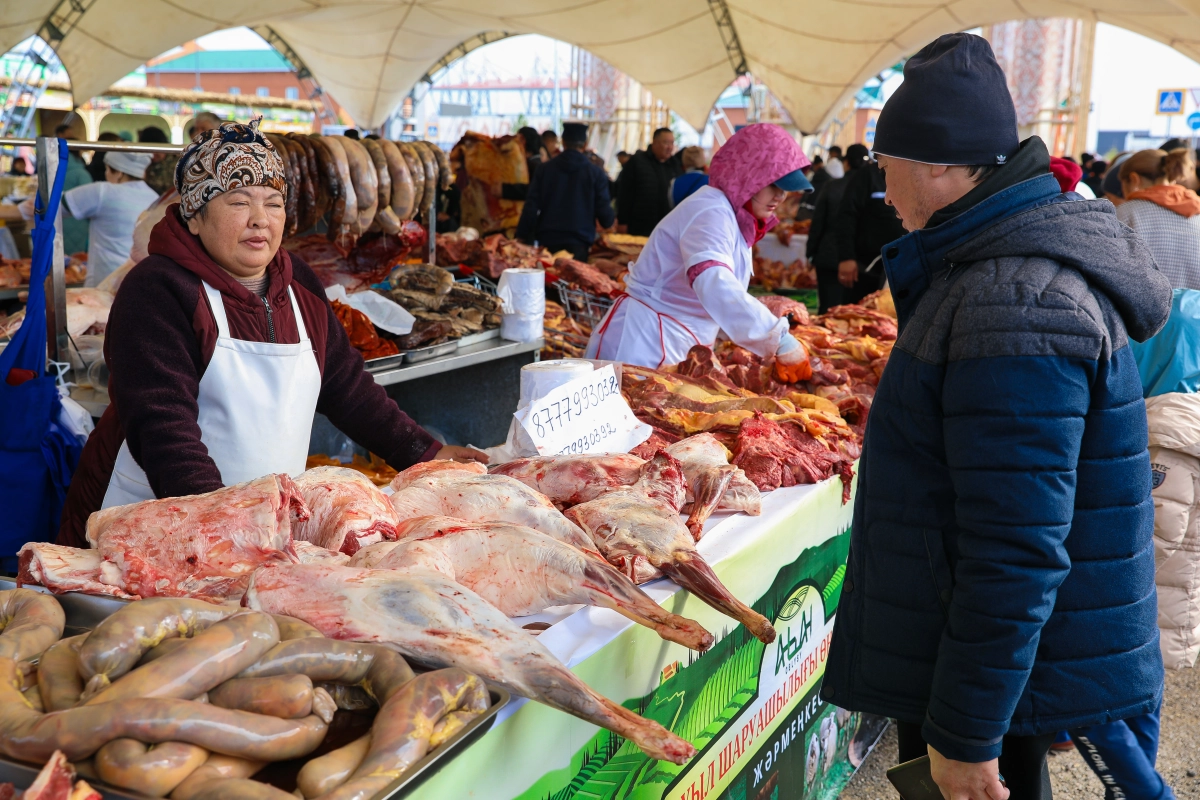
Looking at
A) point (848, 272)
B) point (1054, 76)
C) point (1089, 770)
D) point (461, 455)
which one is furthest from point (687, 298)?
point (1054, 76)

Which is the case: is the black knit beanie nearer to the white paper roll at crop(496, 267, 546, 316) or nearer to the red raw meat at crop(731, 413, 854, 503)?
the red raw meat at crop(731, 413, 854, 503)

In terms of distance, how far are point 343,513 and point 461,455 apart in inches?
32.6

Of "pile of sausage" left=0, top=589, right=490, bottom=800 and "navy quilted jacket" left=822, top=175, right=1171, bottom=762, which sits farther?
"navy quilted jacket" left=822, top=175, right=1171, bottom=762

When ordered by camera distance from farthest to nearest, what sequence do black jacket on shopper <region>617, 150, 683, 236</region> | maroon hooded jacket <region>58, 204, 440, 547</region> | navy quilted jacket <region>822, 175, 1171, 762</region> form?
black jacket on shopper <region>617, 150, 683, 236</region> → maroon hooded jacket <region>58, 204, 440, 547</region> → navy quilted jacket <region>822, 175, 1171, 762</region>

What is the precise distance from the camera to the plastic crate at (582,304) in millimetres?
5422

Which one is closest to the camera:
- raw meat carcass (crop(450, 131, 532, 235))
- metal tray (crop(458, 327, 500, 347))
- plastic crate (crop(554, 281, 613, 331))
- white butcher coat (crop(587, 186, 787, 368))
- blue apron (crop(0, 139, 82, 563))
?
blue apron (crop(0, 139, 82, 563))

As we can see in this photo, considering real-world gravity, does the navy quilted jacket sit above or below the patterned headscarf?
below

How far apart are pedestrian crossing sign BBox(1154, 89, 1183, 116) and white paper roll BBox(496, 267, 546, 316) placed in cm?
2365

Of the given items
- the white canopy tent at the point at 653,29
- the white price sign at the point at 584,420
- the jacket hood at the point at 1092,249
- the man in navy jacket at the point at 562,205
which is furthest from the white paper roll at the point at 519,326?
the white canopy tent at the point at 653,29

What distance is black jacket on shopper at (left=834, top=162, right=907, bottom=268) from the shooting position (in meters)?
8.50

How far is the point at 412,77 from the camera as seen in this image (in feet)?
Answer: 71.0

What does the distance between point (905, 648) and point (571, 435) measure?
113cm

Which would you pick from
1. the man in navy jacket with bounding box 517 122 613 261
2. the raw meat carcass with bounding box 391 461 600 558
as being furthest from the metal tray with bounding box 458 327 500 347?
the man in navy jacket with bounding box 517 122 613 261

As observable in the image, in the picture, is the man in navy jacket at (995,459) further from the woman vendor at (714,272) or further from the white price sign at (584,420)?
the woman vendor at (714,272)
